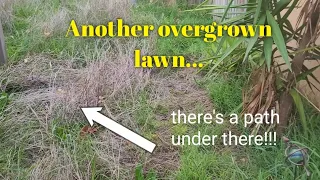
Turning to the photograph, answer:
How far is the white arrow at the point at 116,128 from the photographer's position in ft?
6.47

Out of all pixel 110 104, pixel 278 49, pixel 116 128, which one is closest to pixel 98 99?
pixel 110 104

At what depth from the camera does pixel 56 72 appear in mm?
2654

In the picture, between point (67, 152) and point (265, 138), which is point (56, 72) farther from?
point (265, 138)

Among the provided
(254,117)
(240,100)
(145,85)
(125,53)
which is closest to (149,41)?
(125,53)

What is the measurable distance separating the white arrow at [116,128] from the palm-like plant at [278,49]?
24.0 inches

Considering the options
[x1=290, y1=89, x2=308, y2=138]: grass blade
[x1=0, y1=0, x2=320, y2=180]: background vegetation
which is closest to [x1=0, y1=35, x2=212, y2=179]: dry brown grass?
[x1=0, y1=0, x2=320, y2=180]: background vegetation

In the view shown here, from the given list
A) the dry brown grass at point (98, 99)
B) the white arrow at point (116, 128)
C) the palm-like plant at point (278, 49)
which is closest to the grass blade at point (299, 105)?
the palm-like plant at point (278, 49)

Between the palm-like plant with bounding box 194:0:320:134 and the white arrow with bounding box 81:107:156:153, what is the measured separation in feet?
2.00

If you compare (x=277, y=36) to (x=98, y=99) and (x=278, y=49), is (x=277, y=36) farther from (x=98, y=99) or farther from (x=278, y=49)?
(x=98, y=99)

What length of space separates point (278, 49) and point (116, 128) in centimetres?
103

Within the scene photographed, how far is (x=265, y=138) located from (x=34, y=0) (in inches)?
131

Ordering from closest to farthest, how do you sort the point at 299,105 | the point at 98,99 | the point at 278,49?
the point at 278,49, the point at 299,105, the point at 98,99

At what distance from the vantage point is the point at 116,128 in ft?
6.75

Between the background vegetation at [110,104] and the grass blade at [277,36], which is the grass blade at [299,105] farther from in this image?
the grass blade at [277,36]
